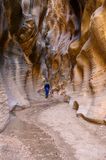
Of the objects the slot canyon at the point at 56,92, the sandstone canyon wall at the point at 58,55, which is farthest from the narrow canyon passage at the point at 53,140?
the sandstone canyon wall at the point at 58,55

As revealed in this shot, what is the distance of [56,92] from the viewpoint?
11.8 meters

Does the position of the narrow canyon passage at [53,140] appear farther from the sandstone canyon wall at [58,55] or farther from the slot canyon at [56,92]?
the sandstone canyon wall at [58,55]

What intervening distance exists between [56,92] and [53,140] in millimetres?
7938

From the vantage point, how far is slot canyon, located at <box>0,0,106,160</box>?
3.49 metres

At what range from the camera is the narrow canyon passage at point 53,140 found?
10.5 ft

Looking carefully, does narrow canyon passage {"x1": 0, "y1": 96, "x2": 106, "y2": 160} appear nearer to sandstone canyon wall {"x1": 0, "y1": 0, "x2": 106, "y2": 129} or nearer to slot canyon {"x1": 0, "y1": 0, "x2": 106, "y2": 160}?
slot canyon {"x1": 0, "y1": 0, "x2": 106, "y2": 160}

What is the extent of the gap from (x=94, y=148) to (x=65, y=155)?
420mm

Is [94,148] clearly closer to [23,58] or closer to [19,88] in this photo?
[19,88]

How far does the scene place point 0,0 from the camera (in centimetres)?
640

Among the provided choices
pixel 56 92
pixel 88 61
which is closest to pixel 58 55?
pixel 56 92

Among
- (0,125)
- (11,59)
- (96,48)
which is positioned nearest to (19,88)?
(11,59)

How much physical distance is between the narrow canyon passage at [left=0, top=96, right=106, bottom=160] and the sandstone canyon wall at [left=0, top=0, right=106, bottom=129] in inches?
12.8

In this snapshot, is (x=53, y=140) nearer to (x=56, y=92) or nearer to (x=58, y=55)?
(x=56, y=92)

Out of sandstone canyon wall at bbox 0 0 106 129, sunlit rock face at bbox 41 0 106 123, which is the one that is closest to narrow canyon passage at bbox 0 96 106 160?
sandstone canyon wall at bbox 0 0 106 129
